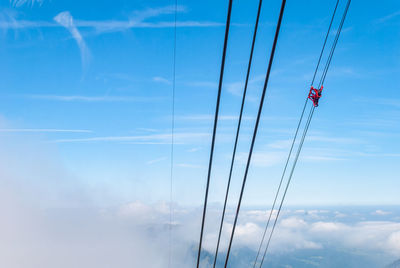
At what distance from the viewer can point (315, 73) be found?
1414cm

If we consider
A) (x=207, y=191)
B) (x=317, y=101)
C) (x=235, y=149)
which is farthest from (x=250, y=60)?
(x=317, y=101)

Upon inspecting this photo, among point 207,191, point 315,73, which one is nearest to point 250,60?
point 207,191

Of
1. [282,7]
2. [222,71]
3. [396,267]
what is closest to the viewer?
[282,7]

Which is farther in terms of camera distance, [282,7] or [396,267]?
[396,267]

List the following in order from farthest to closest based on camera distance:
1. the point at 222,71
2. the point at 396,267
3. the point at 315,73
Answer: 1. the point at 396,267
2. the point at 315,73
3. the point at 222,71

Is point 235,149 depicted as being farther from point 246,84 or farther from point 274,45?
point 274,45

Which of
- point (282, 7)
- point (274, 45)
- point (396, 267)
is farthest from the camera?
point (396, 267)

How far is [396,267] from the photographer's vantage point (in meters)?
58.4

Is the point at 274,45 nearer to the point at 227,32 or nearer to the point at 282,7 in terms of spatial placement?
the point at 282,7

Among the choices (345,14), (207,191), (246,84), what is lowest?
(207,191)

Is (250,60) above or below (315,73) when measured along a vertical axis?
below

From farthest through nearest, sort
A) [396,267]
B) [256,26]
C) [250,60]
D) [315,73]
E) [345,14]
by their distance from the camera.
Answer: [396,267] < [315,73] < [345,14] < [250,60] < [256,26]

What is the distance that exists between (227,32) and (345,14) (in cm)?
1105

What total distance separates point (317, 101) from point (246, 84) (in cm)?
721
